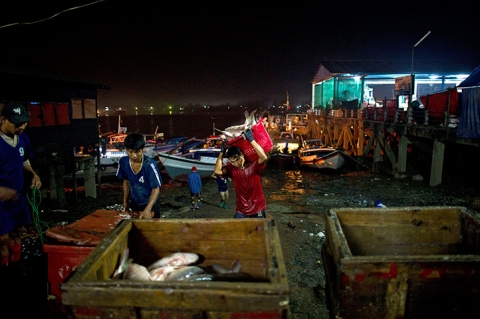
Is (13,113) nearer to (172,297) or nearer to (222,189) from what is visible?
(172,297)

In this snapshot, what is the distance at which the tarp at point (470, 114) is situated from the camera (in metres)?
10.3

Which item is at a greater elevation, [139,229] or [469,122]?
[469,122]

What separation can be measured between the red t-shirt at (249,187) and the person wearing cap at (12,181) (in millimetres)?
2719

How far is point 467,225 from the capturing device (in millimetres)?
2938

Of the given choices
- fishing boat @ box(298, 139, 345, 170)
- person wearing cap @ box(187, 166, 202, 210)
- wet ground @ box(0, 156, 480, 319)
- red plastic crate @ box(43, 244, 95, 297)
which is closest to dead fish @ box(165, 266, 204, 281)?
red plastic crate @ box(43, 244, 95, 297)

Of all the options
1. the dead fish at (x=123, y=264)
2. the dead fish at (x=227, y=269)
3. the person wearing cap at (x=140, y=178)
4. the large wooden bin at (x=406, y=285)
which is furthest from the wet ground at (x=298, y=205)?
the large wooden bin at (x=406, y=285)

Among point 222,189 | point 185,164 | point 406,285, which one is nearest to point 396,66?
point 185,164

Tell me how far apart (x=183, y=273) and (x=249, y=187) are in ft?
7.56

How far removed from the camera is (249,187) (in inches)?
182

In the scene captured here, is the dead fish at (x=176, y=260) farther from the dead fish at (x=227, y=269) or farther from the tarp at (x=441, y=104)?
the tarp at (x=441, y=104)

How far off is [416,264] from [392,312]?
16.3 inches

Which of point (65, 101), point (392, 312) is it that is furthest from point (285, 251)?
point (65, 101)

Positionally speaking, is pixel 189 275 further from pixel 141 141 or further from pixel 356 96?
pixel 356 96

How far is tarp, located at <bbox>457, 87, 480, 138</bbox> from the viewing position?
1034 centimetres
